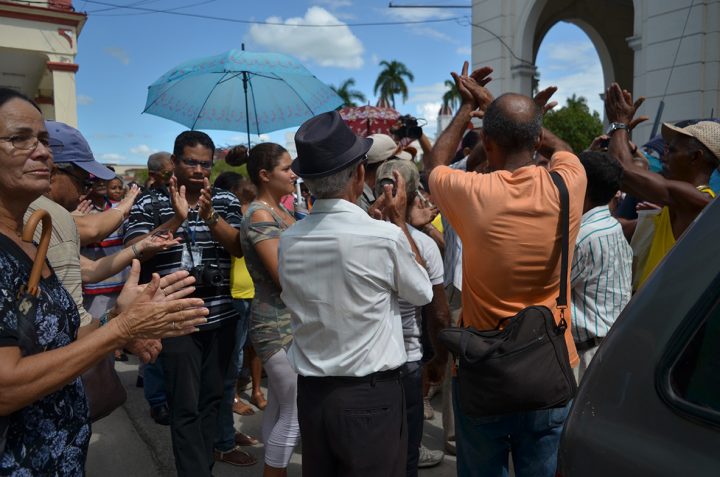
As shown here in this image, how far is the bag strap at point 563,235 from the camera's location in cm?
216

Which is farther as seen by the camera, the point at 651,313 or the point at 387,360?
the point at 387,360

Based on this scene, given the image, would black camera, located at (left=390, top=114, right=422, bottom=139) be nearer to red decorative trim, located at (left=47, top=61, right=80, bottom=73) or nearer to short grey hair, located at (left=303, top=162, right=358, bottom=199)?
short grey hair, located at (left=303, top=162, right=358, bottom=199)

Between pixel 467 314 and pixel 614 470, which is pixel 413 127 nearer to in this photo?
pixel 467 314

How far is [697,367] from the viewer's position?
1242mm

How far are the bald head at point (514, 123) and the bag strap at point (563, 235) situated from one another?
187 millimetres

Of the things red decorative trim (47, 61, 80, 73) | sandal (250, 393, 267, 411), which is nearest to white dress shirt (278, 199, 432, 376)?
sandal (250, 393, 267, 411)

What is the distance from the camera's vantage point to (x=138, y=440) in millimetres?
4500

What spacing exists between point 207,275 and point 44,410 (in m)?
1.70

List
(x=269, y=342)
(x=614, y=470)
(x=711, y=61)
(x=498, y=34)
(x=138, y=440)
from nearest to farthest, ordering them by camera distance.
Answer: (x=614, y=470) < (x=269, y=342) < (x=138, y=440) < (x=711, y=61) < (x=498, y=34)

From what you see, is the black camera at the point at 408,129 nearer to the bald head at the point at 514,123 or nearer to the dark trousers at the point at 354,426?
the bald head at the point at 514,123

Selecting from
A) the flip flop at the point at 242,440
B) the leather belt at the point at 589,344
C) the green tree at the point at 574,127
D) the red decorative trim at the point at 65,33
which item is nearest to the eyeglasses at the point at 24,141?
the leather belt at the point at 589,344

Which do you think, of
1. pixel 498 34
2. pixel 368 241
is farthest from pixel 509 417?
pixel 498 34

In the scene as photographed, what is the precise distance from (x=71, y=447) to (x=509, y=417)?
61.6 inches

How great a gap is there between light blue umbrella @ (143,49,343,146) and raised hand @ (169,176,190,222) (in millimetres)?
1447
